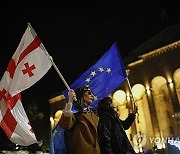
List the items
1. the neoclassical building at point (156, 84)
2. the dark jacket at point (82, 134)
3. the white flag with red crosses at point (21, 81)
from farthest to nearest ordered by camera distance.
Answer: the neoclassical building at point (156, 84) → the white flag with red crosses at point (21, 81) → the dark jacket at point (82, 134)

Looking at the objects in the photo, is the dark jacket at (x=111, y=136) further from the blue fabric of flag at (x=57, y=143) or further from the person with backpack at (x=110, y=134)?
the blue fabric of flag at (x=57, y=143)

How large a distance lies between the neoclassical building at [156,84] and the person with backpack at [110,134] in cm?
1763

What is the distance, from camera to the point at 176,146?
15.9 feet

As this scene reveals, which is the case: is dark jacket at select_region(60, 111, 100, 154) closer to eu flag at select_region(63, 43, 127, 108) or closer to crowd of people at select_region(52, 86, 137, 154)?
crowd of people at select_region(52, 86, 137, 154)

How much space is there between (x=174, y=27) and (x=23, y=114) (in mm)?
21794

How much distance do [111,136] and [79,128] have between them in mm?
499

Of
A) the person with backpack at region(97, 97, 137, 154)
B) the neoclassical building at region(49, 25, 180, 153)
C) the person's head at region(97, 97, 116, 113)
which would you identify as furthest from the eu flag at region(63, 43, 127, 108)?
the neoclassical building at region(49, 25, 180, 153)

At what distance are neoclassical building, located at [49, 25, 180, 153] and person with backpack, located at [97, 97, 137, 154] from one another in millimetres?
17628

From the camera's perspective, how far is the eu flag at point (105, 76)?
19.7 feet

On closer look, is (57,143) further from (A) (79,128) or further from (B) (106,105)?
(B) (106,105)

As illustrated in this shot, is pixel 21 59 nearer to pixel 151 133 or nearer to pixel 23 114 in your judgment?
→ pixel 23 114

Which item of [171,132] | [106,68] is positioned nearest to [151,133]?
[171,132]

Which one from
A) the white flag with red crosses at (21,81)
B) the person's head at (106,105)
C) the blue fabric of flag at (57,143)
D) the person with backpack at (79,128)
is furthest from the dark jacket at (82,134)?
the white flag with red crosses at (21,81)

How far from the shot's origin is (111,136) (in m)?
3.95
